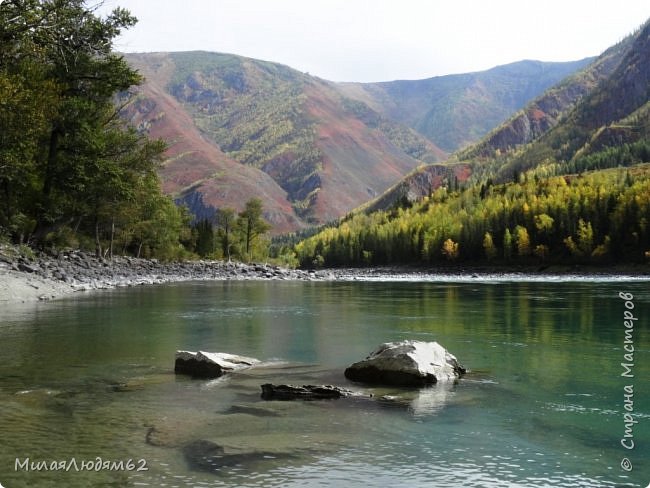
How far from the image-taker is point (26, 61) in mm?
36969

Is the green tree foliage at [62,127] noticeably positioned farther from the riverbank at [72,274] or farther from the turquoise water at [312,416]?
the turquoise water at [312,416]

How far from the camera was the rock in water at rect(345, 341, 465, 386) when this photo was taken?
15086 mm

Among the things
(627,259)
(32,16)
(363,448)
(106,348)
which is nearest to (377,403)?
(363,448)

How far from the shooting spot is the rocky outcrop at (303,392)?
13.5 meters

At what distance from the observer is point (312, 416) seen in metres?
12.0

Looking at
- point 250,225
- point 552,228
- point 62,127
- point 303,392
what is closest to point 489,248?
point 552,228

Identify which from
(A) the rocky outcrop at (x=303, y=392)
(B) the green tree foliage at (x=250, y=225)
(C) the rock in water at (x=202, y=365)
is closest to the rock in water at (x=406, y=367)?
(A) the rocky outcrop at (x=303, y=392)

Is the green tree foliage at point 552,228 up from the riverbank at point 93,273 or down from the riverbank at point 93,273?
up

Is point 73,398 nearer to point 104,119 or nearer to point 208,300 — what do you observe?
point 208,300

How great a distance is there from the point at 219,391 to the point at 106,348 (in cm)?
818

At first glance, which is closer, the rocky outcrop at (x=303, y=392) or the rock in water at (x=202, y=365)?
the rocky outcrop at (x=303, y=392)

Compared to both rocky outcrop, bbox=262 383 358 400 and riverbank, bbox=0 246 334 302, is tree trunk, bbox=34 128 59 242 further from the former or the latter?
rocky outcrop, bbox=262 383 358 400

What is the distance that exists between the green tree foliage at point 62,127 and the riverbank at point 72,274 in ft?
11.1

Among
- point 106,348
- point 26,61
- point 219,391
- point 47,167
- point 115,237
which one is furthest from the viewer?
point 115,237
